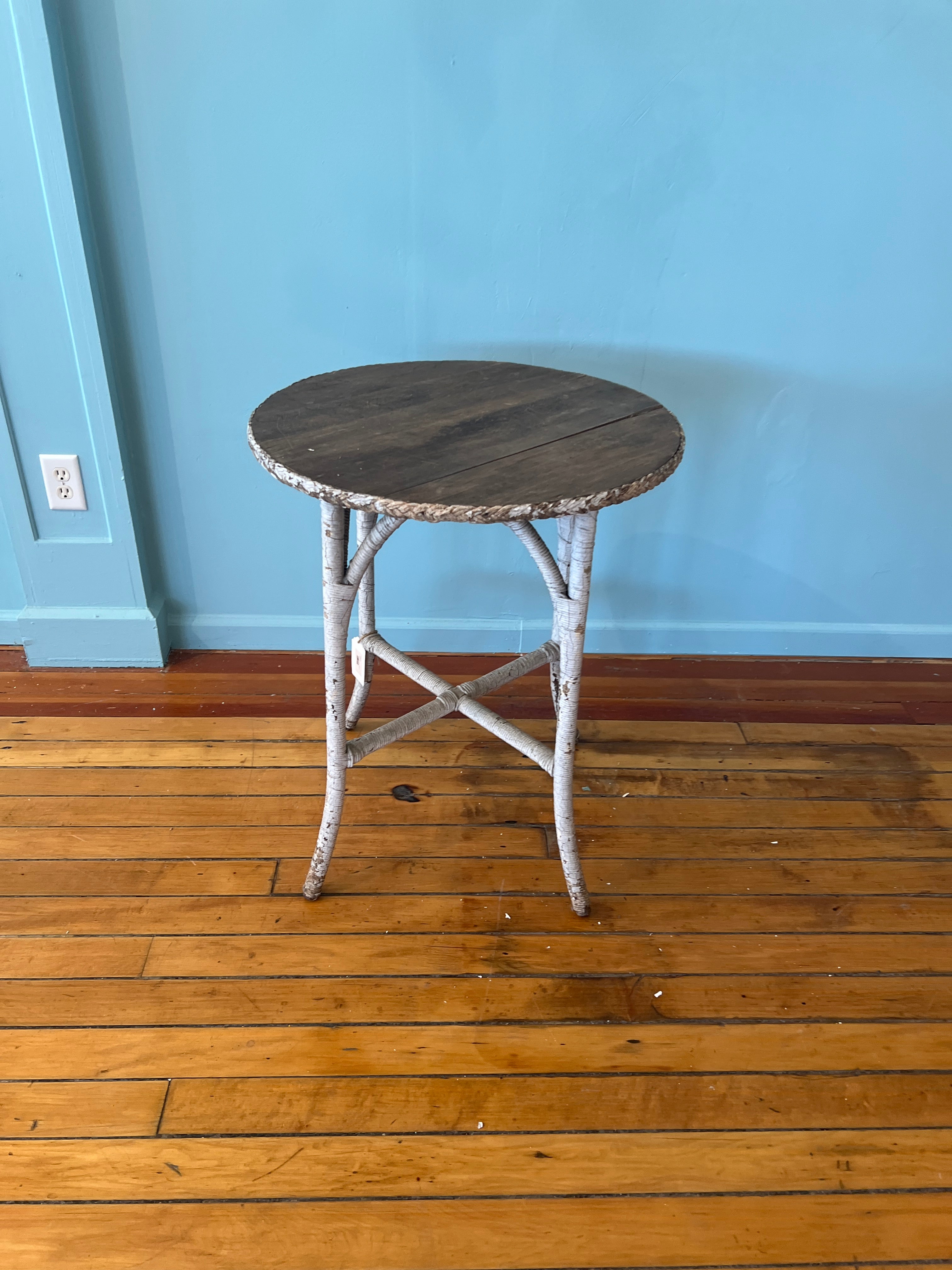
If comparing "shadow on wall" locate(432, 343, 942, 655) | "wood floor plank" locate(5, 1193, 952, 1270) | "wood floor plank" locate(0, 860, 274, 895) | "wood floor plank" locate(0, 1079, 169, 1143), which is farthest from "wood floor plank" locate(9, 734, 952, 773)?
"wood floor plank" locate(5, 1193, 952, 1270)

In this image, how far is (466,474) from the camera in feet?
4.13

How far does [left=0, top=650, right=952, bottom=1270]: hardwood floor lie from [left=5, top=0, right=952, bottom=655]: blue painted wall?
338 mm

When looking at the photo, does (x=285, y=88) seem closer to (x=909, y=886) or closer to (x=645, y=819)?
(x=645, y=819)

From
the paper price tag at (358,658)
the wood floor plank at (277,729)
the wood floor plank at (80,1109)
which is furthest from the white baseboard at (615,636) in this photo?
the wood floor plank at (80,1109)

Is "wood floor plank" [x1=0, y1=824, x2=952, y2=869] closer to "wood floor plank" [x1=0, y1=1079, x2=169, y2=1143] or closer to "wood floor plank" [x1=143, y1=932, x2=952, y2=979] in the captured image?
"wood floor plank" [x1=143, y1=932, x2=952, y2=979]

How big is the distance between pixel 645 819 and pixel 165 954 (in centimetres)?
94

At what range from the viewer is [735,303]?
1949mm

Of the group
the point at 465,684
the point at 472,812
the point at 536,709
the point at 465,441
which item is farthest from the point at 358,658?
the point at 465,441

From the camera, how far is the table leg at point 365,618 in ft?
5.24

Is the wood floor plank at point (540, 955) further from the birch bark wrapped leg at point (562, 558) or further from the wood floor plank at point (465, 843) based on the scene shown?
the birch bark wrapped leg at point (562, 558)

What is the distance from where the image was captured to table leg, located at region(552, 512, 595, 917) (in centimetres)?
138

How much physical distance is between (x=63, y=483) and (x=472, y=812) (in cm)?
119

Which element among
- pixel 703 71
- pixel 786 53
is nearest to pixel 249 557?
pixel 703 71

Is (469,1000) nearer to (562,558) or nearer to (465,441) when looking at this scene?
(562,558)
